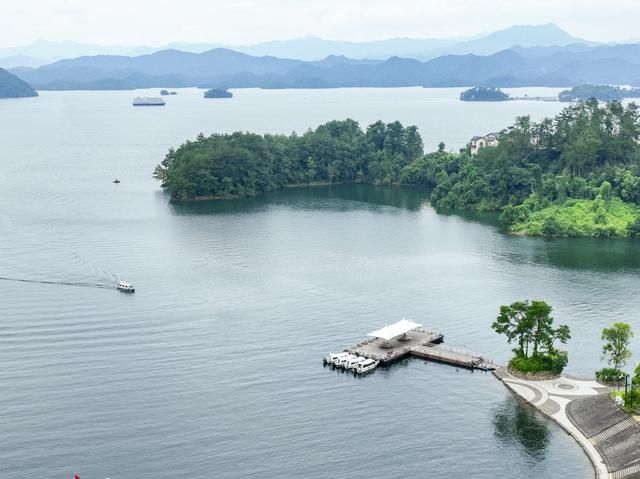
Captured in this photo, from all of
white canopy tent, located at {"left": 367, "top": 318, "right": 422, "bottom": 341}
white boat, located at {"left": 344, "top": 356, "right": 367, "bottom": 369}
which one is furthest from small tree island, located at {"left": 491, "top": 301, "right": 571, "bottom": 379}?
white boat, located at {"left": 344, "top": 356, "right": 367, "bottom": 369}

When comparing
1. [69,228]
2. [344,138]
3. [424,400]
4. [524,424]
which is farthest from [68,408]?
[344,138]

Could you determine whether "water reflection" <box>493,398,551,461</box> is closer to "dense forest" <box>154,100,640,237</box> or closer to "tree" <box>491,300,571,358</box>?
"tree" <box>491,300,571,358</box>

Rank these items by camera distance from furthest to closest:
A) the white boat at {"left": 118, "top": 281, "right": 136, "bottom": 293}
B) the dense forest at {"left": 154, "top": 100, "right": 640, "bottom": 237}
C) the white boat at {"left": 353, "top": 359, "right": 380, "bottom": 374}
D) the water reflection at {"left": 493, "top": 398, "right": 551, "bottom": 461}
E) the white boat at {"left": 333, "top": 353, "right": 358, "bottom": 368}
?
1. the dense forest at {"left": 154, "top": 100, "right": 640, "bottom": 237}
2. the white boat at {"left": 118, "top": 281, "right": 136, "bottom": 293}
3. the white boat at {"left": 333, "top": 353, "right": 358, "bottom": 368}
4. the white boat at {"left": 353, "top": 359, "right": 380, "bottom": 374}
5. the water reflection at {"left": 493, "top": 398, "right": 551, "bottom": 461}

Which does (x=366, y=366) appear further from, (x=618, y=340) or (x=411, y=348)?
(x=618, y=340)

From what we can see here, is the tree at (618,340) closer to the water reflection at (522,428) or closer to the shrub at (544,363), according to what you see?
the shrub at (544,363)

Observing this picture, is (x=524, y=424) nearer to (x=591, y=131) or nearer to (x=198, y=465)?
(x=198, y=465)
